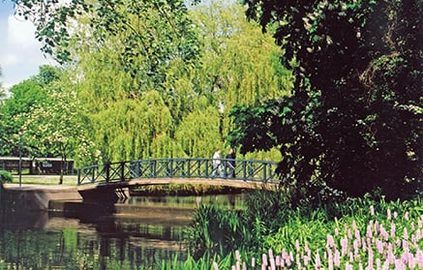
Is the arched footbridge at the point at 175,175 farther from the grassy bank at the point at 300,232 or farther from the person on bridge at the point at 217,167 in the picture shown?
the grassy bank at the point at 300,232

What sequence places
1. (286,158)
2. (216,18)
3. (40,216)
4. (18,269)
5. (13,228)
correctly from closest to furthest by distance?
(286,158)
(18,269)
(13,228)
(40,216)
(216,18)

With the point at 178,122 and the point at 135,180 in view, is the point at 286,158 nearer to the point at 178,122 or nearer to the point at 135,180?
the point at 135,180

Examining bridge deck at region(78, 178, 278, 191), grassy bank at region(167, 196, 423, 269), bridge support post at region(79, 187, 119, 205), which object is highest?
bridge deck at region(78, 178, 278, 191)

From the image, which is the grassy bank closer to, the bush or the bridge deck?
the bridge deck

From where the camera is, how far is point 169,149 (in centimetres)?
2216

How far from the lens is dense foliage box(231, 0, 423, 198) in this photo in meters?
8.10

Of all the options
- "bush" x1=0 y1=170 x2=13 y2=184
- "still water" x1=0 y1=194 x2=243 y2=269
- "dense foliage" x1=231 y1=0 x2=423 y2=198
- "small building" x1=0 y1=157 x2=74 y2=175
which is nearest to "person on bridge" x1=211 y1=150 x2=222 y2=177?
"still water" x1=0 y1=194 x2=243 y2=269

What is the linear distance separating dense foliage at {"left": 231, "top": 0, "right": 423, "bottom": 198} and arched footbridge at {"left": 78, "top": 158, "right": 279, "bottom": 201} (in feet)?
27.7

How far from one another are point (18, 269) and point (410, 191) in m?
5.98

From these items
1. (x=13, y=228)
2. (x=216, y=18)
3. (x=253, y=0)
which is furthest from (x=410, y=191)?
(x=216, y=18)

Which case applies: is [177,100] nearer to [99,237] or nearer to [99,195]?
[99,195]

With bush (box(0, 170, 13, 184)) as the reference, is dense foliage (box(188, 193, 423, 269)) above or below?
below

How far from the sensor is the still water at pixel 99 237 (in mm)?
11367

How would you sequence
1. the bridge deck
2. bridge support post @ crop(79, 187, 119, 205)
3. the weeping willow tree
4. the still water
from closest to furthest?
the still water
the bridge deck
bridge support post @ crop(79, 187, 119, 205)
the weeping willow tree
